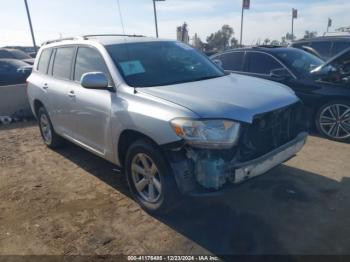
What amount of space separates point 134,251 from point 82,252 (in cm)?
50

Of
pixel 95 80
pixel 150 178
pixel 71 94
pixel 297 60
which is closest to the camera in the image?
pixel 150 178

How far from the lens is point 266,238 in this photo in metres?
3.32

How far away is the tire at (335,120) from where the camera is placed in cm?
581

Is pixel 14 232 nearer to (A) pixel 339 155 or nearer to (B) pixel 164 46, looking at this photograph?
(B) pixel 164 46

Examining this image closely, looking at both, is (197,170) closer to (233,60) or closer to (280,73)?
(280,73)

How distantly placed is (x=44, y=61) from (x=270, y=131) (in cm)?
419

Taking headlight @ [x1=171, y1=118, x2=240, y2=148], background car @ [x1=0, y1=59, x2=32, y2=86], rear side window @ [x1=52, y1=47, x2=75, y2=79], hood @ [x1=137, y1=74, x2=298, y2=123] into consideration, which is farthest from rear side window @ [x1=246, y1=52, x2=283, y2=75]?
background car @ [x1=0, y1=59, x2=32, y2=86]

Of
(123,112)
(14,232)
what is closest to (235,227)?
(123,112)

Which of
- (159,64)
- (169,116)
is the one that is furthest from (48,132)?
(169,116)

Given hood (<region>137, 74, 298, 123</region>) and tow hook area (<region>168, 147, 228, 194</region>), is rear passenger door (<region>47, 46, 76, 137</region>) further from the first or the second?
tow hook area (<region>168, 147, 228, 194</region>)

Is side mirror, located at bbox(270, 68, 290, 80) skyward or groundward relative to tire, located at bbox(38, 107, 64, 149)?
skyward

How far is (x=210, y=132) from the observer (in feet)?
10.3

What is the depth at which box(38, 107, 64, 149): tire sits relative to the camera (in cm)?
599

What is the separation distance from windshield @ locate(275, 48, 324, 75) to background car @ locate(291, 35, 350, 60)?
312 cm
